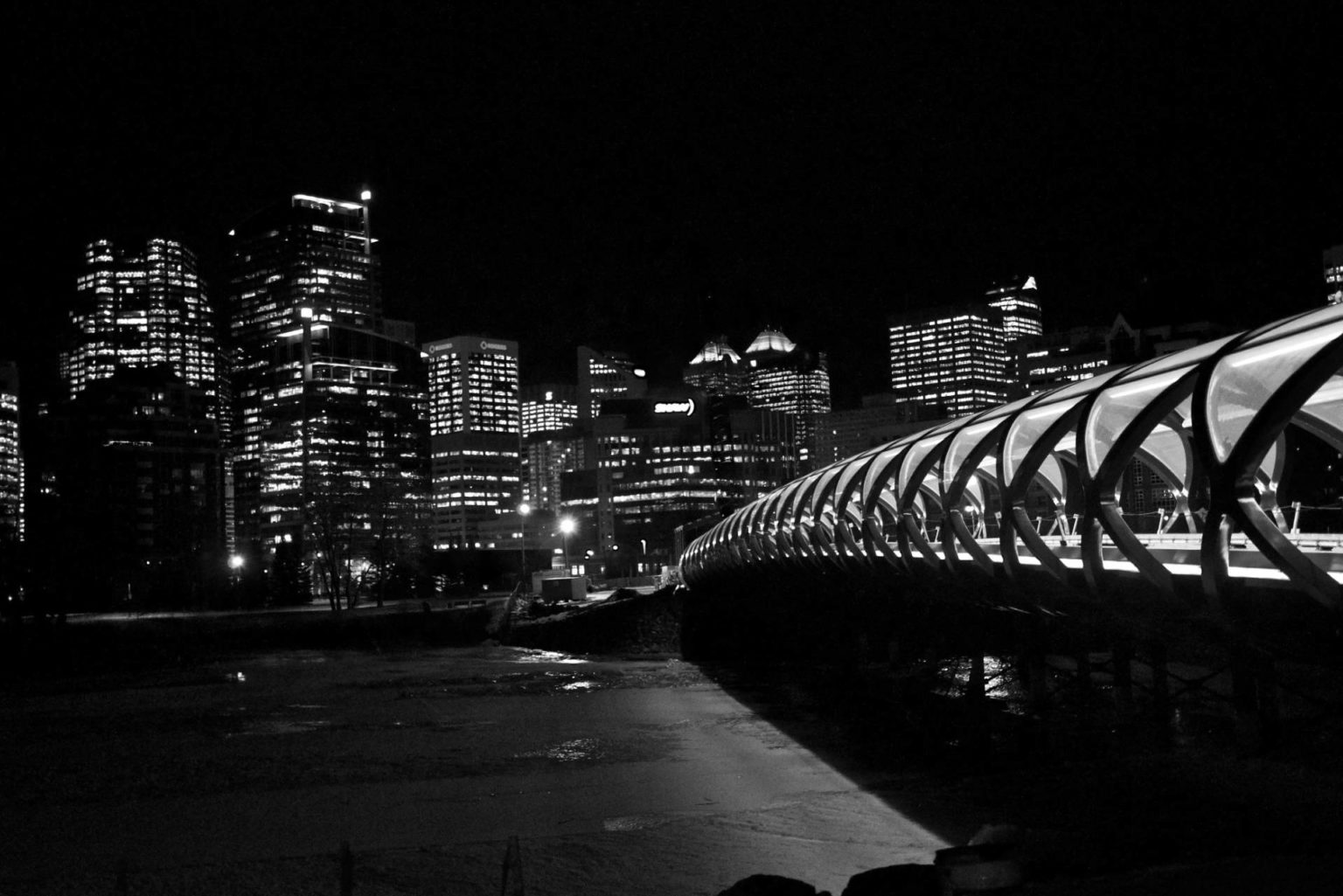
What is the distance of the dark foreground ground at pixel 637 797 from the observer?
1736cm

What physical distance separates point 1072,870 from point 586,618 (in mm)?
57254

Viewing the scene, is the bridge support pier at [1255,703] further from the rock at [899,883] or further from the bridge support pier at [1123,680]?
the rock at [899,883]

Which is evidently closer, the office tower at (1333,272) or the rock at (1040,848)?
the rock at (1040,848)

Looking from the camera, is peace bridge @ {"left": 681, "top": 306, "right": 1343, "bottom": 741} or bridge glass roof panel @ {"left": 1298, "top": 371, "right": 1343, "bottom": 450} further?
bridge glass roof panel @ {"left": 1298, "top": 371, "right": 1343, "bottom": 450}

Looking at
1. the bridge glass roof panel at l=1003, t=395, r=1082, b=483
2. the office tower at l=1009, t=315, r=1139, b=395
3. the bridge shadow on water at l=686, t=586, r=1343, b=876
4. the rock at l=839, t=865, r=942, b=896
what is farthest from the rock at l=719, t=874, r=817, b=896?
the office tower at l=1009, t=315, r=1139, b=395

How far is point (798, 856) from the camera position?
1800cm

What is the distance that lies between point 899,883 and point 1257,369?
6.41 metres

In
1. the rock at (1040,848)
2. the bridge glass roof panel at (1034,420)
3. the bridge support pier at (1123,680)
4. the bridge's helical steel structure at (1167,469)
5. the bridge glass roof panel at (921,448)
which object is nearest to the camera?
the bridge's helical steel structure at (1167,469)

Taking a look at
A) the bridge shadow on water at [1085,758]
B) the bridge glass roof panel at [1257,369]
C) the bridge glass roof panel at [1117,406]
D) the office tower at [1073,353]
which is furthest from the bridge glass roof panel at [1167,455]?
the office tower at [1073,353]

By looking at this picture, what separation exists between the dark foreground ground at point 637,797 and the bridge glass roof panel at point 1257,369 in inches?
196

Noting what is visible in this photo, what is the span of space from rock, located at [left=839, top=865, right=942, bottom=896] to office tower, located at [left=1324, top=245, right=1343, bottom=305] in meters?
142

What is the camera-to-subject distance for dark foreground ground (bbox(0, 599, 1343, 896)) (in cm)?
1736

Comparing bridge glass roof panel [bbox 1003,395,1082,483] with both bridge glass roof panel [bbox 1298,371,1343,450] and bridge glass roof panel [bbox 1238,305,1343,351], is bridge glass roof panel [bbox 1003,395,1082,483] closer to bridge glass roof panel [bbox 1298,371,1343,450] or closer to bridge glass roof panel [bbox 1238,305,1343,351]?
bridge glass roof panel [bbox 1298,371,1343,450]

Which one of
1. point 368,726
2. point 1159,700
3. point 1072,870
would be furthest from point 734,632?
point 1072,870
